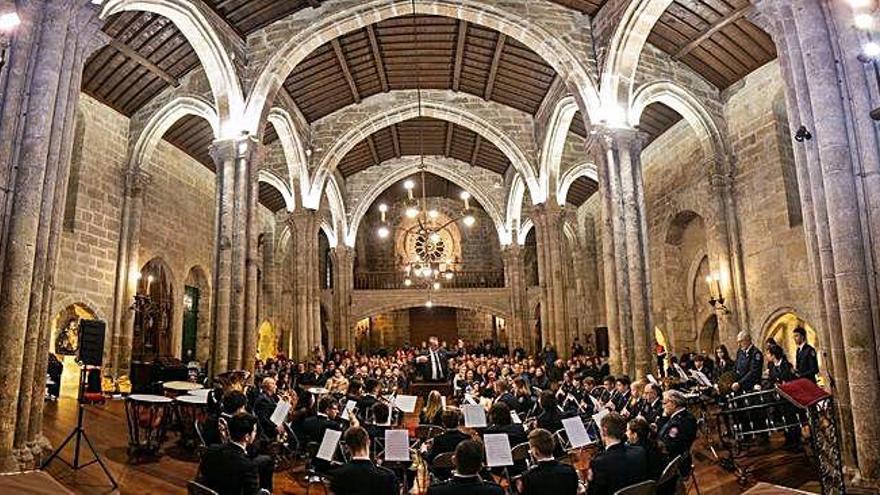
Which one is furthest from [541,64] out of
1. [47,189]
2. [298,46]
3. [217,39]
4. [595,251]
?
[47,189]

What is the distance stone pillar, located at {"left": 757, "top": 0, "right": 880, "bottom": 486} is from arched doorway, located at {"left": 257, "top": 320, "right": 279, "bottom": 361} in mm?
20157

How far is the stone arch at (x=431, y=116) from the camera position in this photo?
56.5ft

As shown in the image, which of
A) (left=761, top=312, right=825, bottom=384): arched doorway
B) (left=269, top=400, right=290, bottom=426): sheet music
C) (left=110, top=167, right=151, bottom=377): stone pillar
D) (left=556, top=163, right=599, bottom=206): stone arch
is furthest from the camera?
(left=556, top=163, right=599, bottom=206): stone arch

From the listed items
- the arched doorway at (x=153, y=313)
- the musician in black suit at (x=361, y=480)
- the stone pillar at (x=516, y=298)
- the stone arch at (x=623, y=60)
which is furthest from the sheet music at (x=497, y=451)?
the stone pillar at (x=516, y=298)

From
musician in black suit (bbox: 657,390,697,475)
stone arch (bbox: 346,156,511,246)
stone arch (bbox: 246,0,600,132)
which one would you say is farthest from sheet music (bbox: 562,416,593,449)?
stone arch (bbox: 346,156,511,246)

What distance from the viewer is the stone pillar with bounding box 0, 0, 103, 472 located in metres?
5.23

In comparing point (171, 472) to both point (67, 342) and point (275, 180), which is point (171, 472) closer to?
point (67, 342)

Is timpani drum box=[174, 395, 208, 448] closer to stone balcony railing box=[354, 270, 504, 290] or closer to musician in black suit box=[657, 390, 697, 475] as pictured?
musician in black suit box=[657, 390, 697, 475]

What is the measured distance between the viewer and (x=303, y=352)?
55.7ft

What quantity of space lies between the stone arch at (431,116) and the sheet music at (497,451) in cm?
1297

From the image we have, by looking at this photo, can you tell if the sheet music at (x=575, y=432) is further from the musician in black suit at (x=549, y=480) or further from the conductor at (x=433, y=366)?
the conductor at (x=433, y=366)

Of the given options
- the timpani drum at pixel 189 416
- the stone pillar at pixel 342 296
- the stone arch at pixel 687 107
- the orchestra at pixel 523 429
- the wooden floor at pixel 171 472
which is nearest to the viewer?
the orchestra at pixel 523 429

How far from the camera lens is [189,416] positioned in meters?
8.65

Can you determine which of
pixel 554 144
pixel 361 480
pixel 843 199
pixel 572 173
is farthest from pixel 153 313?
pixel 843 199
